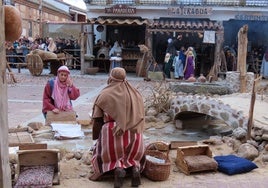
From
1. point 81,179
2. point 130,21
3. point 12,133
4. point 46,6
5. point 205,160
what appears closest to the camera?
point 81,179

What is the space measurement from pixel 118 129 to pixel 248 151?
7.25 feet

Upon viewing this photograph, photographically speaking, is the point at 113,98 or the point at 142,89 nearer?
the point at 113,98

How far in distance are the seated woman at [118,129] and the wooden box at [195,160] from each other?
0.69 meters

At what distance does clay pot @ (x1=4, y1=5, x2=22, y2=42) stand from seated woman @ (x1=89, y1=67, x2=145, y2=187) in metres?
1.99

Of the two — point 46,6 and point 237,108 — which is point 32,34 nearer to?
point 46,6

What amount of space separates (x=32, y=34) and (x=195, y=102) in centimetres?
2199

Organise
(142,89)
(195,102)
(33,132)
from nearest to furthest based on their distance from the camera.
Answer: (33,132), (195,102), (142,89)

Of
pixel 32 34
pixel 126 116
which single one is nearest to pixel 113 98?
pixel 126 116

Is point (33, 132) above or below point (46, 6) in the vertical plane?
below

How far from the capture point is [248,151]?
18.2 feet

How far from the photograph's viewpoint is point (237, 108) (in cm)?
688

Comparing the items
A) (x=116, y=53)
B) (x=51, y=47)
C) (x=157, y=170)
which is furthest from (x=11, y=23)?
(x=51, y=47)

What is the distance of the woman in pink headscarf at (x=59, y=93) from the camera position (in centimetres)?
666

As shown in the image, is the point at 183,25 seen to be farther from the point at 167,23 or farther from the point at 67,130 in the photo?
the point at 67,130
